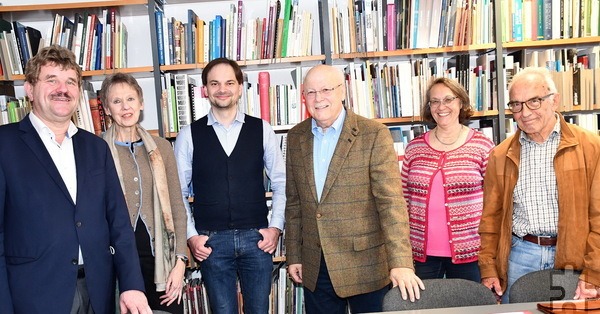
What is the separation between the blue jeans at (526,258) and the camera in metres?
2.36

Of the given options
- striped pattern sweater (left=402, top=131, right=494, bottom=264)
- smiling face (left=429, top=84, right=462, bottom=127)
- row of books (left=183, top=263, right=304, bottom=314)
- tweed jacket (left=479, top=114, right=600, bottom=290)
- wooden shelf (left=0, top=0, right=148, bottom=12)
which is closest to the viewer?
tweed jacket (left=479, top=114, right=600, bottom=290)

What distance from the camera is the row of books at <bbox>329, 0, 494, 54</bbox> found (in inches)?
140

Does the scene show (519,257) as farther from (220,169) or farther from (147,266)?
(147,266)

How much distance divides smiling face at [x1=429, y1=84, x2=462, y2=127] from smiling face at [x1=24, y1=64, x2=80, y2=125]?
1776mm

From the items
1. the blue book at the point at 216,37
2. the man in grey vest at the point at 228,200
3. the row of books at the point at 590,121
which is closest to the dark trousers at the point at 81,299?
the man in grey vest at the point at 228,200

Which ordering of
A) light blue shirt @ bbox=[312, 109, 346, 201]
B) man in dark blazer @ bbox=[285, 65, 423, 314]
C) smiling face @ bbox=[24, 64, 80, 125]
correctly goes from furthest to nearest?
light blue shirt @ bbox=[312, 109, 346, 201], man in dark blazer @ bbox=[285, 65, 423, 314], smiling face @ bbox=[24, 64, 80, 125]

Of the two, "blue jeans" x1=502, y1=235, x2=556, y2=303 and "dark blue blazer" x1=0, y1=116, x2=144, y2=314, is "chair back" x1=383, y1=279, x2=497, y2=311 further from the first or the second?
"dark blue blazer" x1=0, y1=116, x2=144, y2=314

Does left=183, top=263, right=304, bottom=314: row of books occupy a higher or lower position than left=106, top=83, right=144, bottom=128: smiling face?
lower

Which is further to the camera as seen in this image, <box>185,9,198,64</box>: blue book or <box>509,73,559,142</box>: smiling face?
<box>185,9,198,64</box>: blue book

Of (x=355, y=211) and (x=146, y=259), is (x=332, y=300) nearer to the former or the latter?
(x=355, y=211)

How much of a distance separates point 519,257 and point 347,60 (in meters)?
1.74

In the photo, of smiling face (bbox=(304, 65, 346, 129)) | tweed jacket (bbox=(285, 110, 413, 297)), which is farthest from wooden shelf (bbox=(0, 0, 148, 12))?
tweed jacket (bbox=(285, 110, 413, 297))

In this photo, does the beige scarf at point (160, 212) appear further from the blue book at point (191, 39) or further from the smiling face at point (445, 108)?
the smiling face at point (445, 108)

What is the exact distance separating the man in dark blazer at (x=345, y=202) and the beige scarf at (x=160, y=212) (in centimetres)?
65
